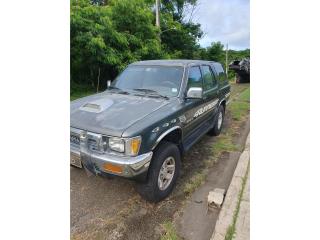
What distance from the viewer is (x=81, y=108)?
3047 mm

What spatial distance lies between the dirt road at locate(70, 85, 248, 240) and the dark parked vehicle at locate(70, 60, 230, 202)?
0.61 ft

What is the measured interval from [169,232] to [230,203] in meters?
0.82

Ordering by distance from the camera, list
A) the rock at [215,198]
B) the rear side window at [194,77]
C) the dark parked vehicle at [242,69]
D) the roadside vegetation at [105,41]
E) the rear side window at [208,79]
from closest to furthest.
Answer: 1. the rock at [215,198]
2. the rear side window at [194,77]
3. the rear side window at [208,79]
4. the roadside vegetation at [105,41]
5. the dark parked vehicle at [242,69]

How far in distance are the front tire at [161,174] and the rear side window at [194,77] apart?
1.16 m

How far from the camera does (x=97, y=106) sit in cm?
301

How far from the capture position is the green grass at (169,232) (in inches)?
94.7

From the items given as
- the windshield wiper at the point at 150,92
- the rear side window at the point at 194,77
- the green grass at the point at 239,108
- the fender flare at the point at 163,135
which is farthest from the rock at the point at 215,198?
the green grass at the point at 239,108

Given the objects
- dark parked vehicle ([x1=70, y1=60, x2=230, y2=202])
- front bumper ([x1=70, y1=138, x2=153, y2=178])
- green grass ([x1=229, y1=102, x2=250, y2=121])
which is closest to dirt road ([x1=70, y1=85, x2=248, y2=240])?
dark parked vehicle ([x1=70, y1=60, x2=230, y2=202])

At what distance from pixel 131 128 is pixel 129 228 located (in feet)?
3.33

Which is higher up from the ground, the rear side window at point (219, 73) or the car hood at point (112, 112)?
the rear side window at point (219, 73)

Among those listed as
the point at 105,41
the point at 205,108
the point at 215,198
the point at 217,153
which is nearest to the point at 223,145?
the point at 217,153

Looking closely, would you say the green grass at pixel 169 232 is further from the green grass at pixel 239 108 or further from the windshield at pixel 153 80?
the green grass at pixel 239 108

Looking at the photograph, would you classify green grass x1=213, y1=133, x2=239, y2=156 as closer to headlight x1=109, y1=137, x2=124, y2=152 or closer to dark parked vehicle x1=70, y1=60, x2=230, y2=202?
dark parked vehicle x1=70, y1=60, x2=230, y2=202
